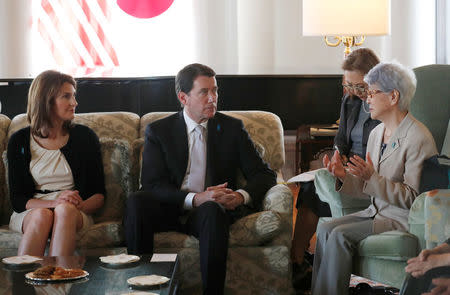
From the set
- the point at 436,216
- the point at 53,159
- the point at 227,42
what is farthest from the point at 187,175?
the point at 227,42

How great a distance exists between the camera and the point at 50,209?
10.6 ft

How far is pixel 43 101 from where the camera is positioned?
134 inches

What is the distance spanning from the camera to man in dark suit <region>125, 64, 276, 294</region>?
3199 mm

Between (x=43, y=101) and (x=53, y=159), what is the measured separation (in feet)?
0.86

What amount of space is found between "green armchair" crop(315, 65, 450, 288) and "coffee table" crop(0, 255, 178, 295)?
756 mm

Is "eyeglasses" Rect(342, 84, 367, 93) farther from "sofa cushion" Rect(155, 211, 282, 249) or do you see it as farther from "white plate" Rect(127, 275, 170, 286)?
"white plate" Rect(127, 275, 170, 286)

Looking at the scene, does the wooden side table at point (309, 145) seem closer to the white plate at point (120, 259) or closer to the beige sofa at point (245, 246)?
the beige sofa at point (245, 246)

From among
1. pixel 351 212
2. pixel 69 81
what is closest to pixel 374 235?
pixel 351 212

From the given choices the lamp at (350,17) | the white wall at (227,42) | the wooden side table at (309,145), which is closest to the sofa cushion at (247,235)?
the lamp at (350,17)

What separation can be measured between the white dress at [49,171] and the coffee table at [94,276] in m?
0.60

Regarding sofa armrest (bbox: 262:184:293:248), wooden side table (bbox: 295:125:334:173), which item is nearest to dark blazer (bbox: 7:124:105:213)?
sofa armrest (bbox: 262:184:293:248)

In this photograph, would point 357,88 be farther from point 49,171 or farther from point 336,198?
point 49,171

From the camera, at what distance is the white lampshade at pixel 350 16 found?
4625mm

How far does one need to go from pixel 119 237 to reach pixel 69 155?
452 mm
